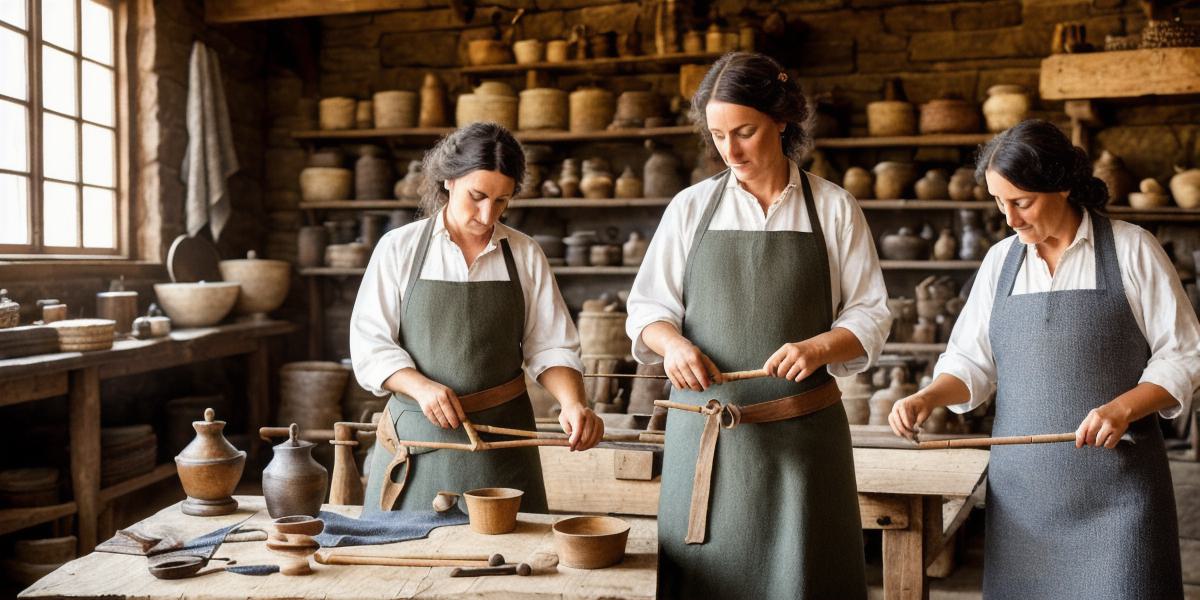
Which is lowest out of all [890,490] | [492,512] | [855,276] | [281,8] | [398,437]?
[890,490]

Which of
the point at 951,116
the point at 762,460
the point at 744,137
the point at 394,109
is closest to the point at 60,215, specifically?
the point at 394,109

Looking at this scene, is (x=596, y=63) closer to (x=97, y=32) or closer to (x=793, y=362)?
(x=97, y=32)

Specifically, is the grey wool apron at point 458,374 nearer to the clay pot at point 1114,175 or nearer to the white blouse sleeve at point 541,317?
the white blouse sleeve at point 541,317

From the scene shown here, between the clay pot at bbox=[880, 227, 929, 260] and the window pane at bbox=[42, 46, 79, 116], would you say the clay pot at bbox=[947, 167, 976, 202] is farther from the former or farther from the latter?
the window pane at bbox=[42, 46, 79, 116]

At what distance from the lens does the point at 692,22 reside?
606cm

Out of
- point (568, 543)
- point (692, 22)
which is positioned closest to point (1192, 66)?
point (692, 22)

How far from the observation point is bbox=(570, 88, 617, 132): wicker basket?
612 centimetres

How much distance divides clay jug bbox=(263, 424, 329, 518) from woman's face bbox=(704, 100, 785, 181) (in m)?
1.14

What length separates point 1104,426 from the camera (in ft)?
7.03

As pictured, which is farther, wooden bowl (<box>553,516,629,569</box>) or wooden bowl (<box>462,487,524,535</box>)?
wooden bowl (<box>462,487,524,535</box>)

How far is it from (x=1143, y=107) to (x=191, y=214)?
17.4 ft

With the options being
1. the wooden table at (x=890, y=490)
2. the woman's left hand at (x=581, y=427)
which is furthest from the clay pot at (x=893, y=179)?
the woman's left hand at (x=581, y=427)

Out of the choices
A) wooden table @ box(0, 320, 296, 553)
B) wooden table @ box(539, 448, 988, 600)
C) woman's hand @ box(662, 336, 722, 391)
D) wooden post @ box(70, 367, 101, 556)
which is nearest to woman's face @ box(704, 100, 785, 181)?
woman's hand @ box(662, 336, 722, 391)

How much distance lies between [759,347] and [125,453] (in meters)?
3.57
